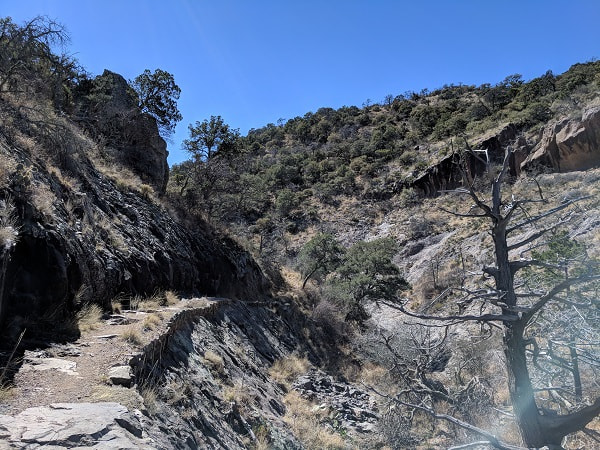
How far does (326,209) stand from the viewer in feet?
173

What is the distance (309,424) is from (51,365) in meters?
7.48

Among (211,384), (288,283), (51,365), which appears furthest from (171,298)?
(288,283)

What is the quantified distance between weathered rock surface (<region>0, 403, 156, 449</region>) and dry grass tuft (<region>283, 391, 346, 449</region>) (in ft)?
21.6

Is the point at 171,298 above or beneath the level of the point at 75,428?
above

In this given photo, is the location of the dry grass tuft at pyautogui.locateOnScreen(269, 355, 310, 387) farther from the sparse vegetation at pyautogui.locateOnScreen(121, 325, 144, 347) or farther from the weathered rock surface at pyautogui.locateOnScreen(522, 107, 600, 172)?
the weathered rock surface at pyautogui.locateOnScreen(522, 107, 600, 172)

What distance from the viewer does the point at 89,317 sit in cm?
762

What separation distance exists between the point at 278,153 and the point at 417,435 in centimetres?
6246

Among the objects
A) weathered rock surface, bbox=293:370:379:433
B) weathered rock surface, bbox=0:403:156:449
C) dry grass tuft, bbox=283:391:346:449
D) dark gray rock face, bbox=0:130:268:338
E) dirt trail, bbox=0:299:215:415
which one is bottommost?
weathered rock surface, bbox=293:370:379:433

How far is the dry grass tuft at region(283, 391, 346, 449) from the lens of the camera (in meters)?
9.86

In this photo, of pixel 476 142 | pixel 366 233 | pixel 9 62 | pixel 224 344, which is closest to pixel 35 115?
pixel 9 62

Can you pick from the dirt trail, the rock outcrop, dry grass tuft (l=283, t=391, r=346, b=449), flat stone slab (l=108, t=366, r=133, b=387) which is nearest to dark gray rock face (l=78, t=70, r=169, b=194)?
dry grass tuft (l=283, t=391, r=346, b=449)

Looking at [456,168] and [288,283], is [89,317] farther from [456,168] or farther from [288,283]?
[456,168]

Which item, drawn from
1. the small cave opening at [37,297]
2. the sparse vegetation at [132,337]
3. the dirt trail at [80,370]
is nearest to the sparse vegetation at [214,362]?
the dirt trail at [80,370]

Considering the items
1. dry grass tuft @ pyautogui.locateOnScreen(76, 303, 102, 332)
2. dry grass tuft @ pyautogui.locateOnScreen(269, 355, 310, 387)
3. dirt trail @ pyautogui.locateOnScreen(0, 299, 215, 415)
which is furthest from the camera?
dry grass tuft @ pyautogui.locateOnScreen(269, 355, 310, 387)
